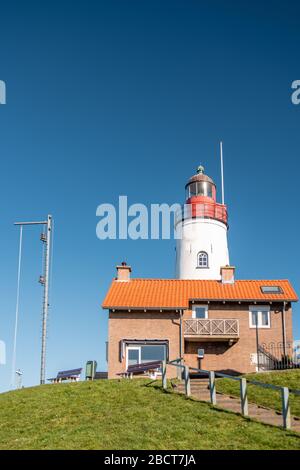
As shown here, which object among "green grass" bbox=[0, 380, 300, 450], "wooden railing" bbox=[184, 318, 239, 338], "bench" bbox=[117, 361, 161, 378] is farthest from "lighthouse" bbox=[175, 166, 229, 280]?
"green grass" bbox=[0, 380, 300, 450]

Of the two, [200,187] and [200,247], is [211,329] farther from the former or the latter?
[200,187]

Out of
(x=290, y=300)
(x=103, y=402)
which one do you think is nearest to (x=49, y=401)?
(x=103, y=402)

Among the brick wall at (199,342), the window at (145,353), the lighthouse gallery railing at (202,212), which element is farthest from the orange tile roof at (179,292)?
the lighthouse gallery railing at (202,212)

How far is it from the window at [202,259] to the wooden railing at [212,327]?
6.53 metres

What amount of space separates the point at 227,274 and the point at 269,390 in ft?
46.7

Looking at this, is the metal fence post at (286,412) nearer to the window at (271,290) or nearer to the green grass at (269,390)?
the green grass at (269,390)

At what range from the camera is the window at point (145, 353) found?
96.9ft

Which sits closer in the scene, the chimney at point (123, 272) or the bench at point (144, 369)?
the bench at point (144, 369)

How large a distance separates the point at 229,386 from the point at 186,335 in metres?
9.67

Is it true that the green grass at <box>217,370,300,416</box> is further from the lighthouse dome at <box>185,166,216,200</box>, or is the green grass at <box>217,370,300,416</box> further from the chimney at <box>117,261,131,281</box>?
the lighthouse dome at <box>185,166,216,200</box>

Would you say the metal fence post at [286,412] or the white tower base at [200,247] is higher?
the white tower base at [200,247]

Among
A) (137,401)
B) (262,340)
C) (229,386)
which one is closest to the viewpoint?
(137,401)
